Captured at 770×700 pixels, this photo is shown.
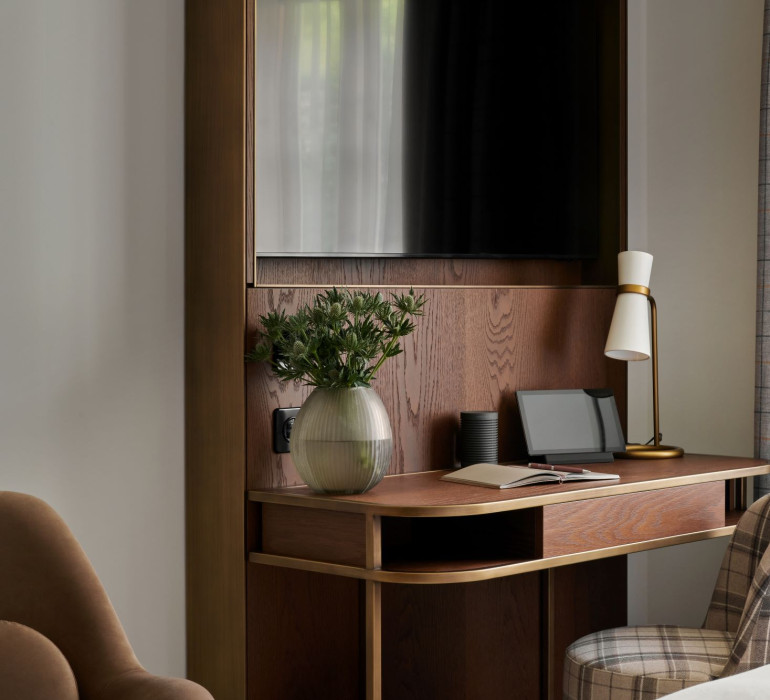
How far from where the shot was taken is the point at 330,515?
1.98 meters

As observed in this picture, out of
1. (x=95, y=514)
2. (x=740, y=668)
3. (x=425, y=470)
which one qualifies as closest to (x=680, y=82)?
(x=425, y=470)

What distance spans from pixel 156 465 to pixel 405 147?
89 cm

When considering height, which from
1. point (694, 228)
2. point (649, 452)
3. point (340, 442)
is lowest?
point (649, 452)

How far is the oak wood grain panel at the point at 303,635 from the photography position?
2.18 m

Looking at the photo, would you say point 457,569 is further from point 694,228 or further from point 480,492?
point 694,228

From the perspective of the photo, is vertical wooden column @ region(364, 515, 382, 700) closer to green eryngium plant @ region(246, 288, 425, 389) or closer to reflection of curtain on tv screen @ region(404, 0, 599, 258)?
green eryngium plant @ region(246, 288, 425, 389)

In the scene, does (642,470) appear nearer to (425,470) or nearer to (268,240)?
(425,470)

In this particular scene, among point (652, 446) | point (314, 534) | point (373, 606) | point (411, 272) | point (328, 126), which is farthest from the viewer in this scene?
point (652, 446)

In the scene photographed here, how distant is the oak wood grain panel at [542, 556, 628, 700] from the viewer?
2.68 meters

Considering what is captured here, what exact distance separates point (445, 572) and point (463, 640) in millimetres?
712

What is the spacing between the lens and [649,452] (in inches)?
102

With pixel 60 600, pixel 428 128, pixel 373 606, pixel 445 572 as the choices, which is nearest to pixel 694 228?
pixel 428 128

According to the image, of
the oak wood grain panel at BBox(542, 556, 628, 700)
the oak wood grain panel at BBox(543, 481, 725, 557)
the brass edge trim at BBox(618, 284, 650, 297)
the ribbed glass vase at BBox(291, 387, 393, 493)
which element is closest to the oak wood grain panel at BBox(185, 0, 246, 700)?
the ribbed glass vase at BBox(291, 387, 393, 493)

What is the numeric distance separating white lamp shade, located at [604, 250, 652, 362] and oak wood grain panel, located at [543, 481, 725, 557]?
1.20ft
